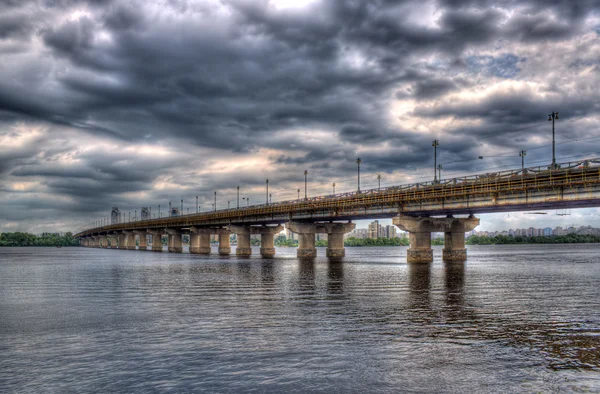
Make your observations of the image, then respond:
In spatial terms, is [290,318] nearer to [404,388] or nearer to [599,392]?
[404,388]

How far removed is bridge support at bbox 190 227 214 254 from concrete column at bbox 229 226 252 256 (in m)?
29.0

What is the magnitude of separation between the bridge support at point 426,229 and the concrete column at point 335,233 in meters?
24.3

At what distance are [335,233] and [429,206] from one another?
38624mm

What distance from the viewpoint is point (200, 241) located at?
16875cm

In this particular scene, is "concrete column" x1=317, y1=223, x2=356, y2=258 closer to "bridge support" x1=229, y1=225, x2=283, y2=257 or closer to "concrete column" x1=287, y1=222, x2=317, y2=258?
"concrete column" x1=287, y1=222, x2=317, y2=258

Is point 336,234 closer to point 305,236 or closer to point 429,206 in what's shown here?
point 305,236

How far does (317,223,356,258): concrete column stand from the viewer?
108 metres

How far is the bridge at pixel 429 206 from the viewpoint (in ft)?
189

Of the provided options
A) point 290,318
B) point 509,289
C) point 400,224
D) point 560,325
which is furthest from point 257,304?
point 400,224

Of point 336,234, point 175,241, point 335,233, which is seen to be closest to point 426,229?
point 335,233

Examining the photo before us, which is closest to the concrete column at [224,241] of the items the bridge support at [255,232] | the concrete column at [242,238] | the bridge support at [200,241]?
the bridge support at [200,241]

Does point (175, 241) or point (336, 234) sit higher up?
point (336, 234)

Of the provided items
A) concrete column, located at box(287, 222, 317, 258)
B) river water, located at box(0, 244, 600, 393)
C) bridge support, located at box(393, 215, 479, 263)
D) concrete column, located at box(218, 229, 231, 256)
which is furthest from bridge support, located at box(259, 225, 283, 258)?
river water, located at box(0, 244, 600, 393)

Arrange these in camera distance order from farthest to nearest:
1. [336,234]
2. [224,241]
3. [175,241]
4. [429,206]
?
[175,241] → [224,241] → [336,234] → [429,206]
